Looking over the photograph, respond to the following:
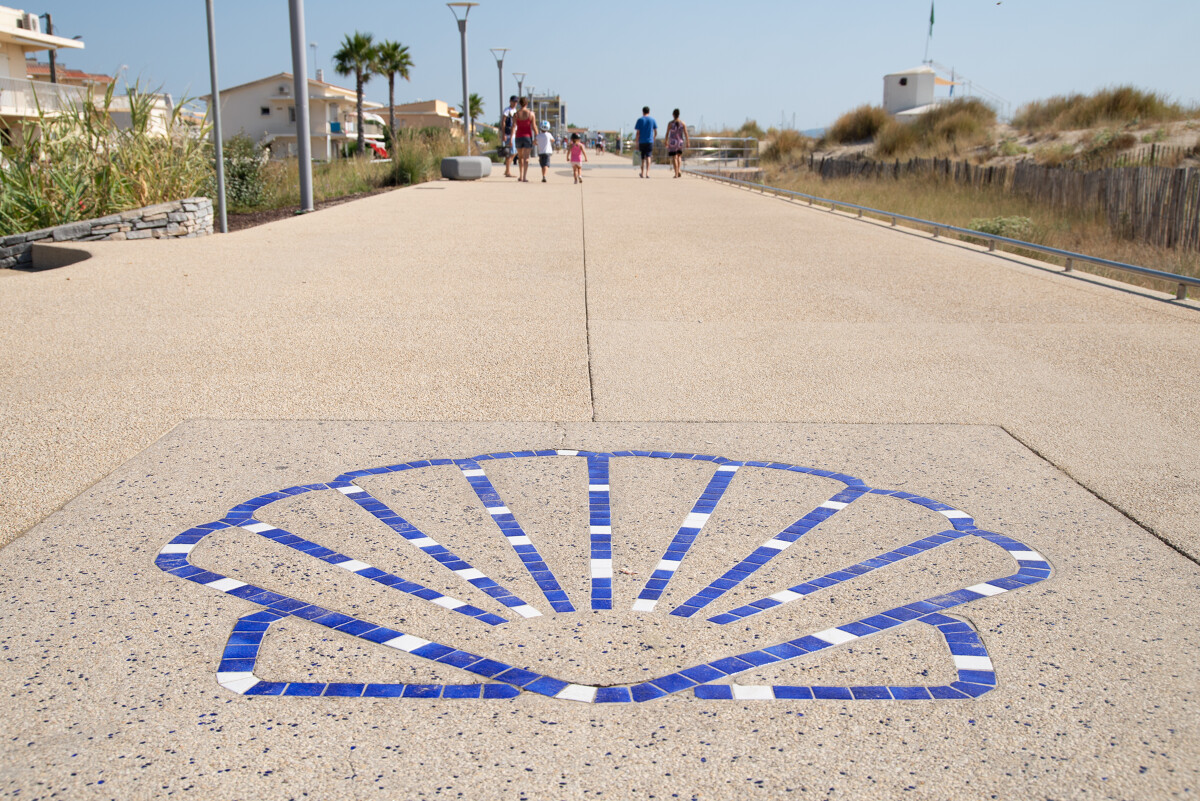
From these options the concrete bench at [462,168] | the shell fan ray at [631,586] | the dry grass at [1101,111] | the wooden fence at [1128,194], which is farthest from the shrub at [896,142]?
the shell fan ray at [631,586]

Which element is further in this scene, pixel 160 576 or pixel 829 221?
pixel 829 221

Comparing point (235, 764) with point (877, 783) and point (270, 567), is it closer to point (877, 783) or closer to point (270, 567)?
point (270, 567)

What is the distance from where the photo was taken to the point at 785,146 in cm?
3981

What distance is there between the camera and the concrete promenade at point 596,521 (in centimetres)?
258

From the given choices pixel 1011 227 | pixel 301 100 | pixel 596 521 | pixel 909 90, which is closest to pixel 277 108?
pixel 909 90

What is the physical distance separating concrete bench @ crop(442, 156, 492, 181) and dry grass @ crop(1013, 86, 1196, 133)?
55.5 ft

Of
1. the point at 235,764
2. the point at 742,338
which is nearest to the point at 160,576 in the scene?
the point at 235,764

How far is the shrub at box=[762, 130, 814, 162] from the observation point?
39031 mm

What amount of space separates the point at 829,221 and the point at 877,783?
14.3 meters

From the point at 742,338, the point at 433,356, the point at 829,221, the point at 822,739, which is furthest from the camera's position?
the point at 829,221

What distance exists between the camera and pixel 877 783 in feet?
8.09

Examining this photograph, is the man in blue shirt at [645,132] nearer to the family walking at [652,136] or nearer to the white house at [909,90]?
the family walking at [652,136]

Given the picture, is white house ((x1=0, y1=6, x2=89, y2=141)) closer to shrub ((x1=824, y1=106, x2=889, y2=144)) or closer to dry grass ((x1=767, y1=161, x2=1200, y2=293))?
dry grass ((x1=767, y1=161, x2=1200, y2=293))

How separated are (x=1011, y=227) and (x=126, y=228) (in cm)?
1271
